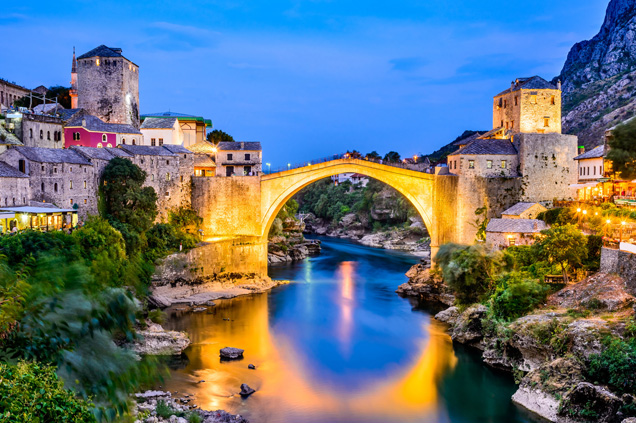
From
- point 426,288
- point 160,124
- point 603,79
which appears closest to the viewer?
point 426,288

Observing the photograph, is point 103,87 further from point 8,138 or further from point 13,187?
point 13,187

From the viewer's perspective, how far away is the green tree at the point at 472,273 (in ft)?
68.8

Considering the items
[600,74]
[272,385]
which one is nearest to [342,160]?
[272,385]

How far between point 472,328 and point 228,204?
50.0 ft

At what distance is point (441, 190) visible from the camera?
93.9ft

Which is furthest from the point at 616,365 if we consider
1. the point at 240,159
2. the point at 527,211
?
the point at 240,159

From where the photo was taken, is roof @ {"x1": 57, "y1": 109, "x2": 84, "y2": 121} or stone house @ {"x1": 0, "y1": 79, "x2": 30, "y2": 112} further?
stone house @ {"x1": 0, "y1": 79, "x2": 30, "y2": 112}

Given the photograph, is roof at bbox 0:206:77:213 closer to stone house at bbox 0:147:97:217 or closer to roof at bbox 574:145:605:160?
stone house at bbox 0:147:97:217

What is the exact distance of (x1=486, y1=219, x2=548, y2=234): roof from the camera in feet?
77.3

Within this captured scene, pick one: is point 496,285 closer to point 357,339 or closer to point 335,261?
point 357,339

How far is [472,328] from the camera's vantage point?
19.2 metres

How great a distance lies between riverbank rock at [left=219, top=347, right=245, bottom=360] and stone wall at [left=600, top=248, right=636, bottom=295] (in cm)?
1179

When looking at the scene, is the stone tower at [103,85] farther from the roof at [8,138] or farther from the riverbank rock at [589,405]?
the riverbank rock at [589,405]

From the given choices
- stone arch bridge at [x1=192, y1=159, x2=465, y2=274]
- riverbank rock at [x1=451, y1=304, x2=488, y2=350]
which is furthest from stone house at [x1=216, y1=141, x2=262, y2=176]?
riverbank rock at [x1=451, y1=304, x2=488, y2=350]
